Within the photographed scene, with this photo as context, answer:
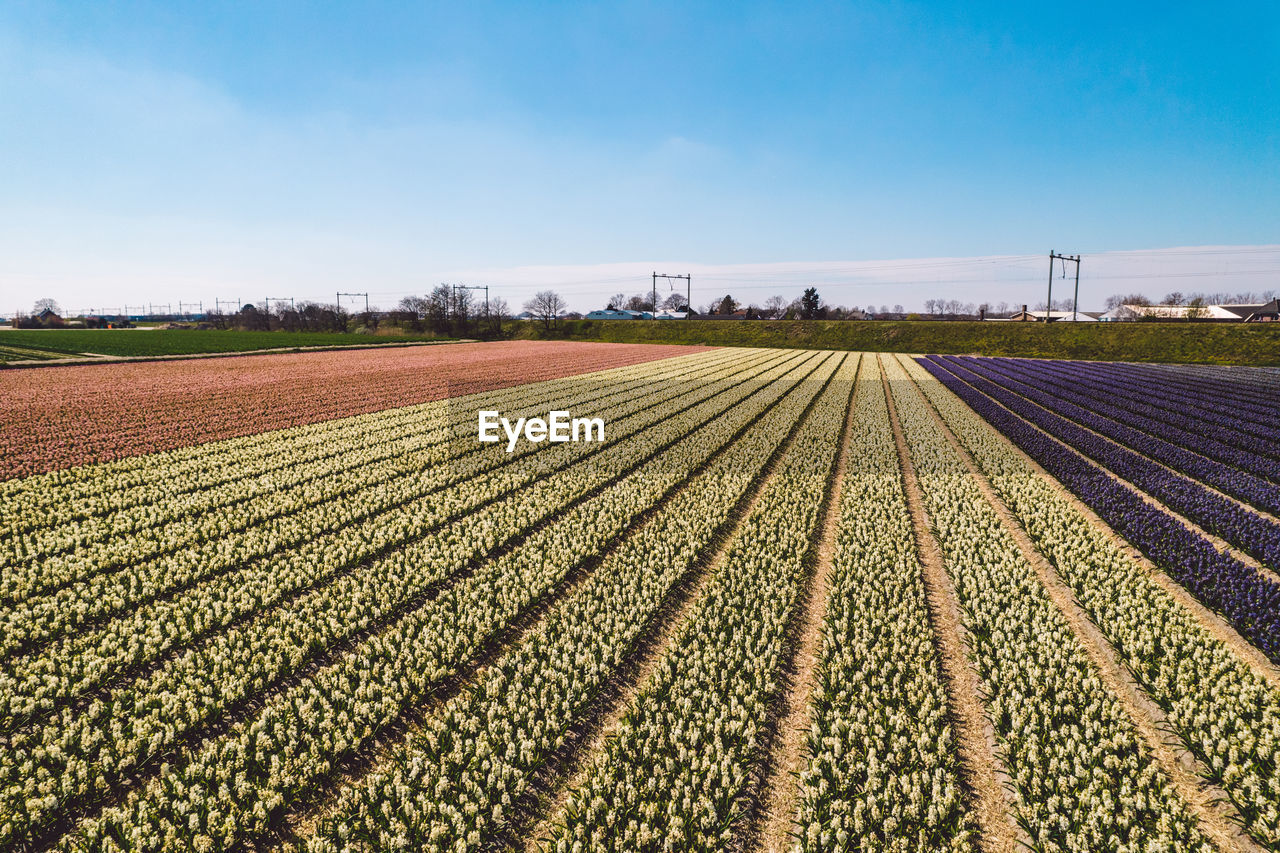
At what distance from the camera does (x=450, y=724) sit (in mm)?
5875

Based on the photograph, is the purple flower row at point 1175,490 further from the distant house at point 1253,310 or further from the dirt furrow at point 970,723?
the distant house at point 1253,310

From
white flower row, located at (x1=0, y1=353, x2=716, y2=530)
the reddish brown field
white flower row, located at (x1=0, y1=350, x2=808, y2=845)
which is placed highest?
the reddish brown field

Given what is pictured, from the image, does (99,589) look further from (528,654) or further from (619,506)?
(619,506)

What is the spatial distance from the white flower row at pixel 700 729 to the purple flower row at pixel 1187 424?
17418mm

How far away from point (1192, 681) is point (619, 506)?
30.4ft

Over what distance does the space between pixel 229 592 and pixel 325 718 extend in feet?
12.6

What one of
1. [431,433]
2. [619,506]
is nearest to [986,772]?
[619,506]

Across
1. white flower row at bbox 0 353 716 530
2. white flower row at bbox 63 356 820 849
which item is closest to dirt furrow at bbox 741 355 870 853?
white flower row at bbox 63 356 820 849

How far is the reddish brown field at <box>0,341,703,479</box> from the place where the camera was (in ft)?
57.9

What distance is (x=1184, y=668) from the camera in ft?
21.7

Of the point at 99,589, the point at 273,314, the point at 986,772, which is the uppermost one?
the point at 273,314

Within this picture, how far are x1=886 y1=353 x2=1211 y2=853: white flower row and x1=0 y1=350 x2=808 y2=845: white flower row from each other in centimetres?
783

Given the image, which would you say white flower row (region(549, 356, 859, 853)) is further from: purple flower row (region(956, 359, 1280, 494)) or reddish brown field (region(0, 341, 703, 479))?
reddish brown field (region(0, 341, 703, 479))

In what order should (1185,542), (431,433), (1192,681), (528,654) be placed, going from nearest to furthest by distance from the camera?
(1192,681) < (528,654) < (1185,542) < (431,433)
